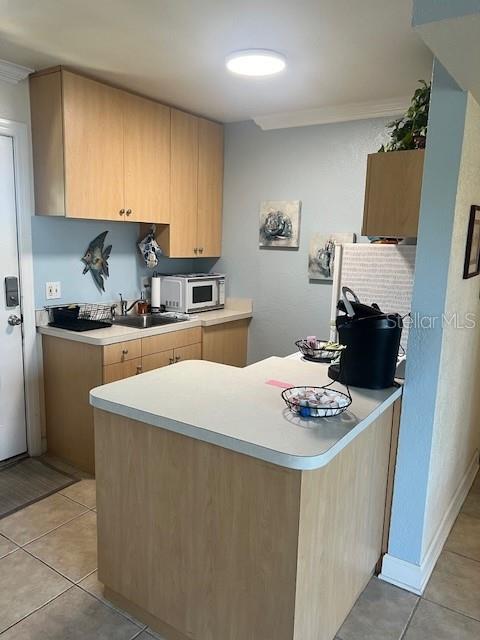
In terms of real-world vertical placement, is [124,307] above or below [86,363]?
above

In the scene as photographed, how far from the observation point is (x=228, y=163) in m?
4.11

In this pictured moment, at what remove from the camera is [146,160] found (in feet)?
11.1

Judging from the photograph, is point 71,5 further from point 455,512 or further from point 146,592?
point 455,512

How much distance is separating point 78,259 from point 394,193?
219 cm

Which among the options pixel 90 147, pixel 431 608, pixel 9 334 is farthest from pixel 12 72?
pixel 431 608

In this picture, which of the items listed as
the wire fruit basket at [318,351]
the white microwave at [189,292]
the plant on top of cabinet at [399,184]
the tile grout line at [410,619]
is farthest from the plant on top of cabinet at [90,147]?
the tile grout line at [410,619]

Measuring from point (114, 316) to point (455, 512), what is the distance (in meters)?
2.58

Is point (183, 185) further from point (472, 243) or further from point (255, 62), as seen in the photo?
point (472, 243)

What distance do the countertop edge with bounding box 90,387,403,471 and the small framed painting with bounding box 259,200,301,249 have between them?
2.21 meters

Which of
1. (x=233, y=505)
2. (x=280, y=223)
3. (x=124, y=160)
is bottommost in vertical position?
(x=233, y=505)

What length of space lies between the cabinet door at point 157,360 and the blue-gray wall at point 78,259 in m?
0.67

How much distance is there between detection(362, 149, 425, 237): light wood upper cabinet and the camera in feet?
7.11

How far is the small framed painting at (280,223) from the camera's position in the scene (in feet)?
12.5

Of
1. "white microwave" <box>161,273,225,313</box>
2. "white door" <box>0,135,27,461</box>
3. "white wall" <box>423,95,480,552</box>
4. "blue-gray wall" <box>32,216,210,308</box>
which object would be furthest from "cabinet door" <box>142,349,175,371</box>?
"white wall" <box>423,95,480,552</box>
